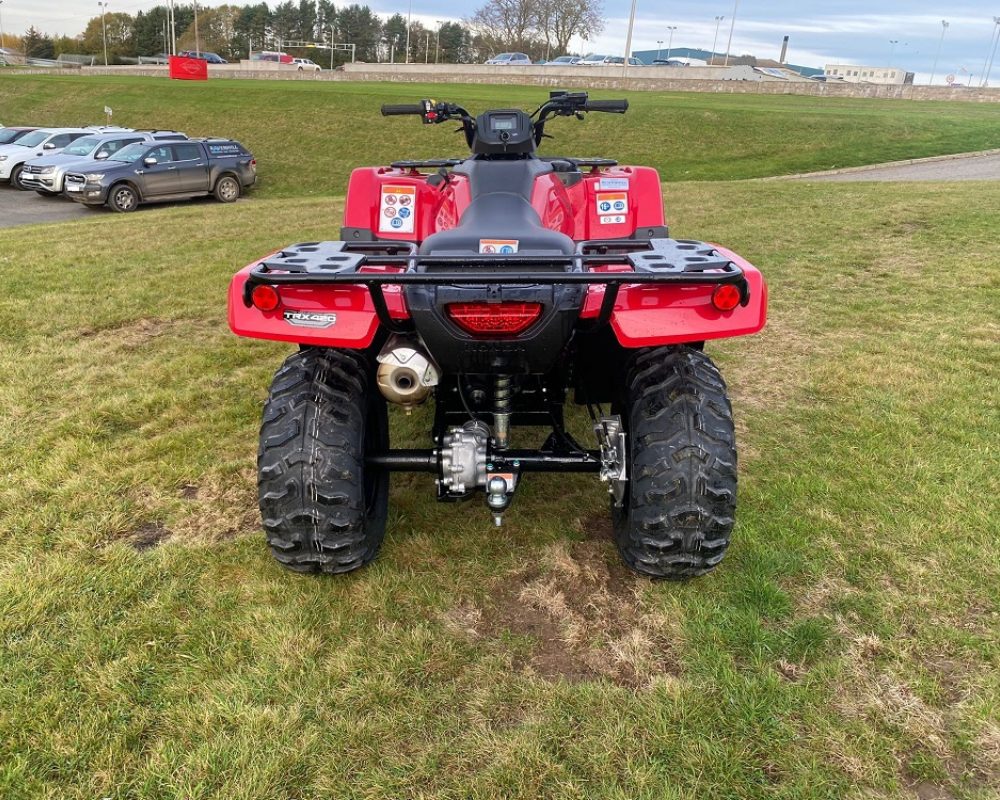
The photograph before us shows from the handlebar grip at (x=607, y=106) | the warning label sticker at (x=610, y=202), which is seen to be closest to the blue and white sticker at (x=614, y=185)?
the warning label sticker at (x=610, y=202)

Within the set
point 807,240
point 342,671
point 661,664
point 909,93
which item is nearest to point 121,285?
point 342,671

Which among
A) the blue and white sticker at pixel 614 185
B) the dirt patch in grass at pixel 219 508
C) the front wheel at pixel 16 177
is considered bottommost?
the front wheel at pixel 16 177

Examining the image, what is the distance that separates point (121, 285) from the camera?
7262 millimetres

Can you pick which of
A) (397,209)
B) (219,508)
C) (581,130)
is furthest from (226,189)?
(219,508)

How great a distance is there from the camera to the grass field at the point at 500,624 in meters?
2.03

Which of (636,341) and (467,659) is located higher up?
(636,341)

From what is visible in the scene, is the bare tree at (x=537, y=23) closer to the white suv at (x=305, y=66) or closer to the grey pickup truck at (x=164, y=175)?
the white suv at (x=305, y=66)

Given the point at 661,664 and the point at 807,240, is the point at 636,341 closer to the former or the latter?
the point at 661,664

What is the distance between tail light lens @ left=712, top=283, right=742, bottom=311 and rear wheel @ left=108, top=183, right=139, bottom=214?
15.2 metres

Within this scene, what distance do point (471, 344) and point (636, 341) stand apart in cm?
54

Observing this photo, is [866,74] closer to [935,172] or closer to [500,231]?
[935,172]

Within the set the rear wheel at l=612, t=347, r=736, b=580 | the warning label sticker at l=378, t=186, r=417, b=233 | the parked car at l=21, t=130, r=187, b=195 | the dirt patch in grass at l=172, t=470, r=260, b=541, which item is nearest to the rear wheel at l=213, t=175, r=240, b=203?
the parked car at l=21, t=130, r=187, b=195

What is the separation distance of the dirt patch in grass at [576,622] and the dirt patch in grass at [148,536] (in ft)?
4.63

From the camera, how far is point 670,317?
2.32 meters
